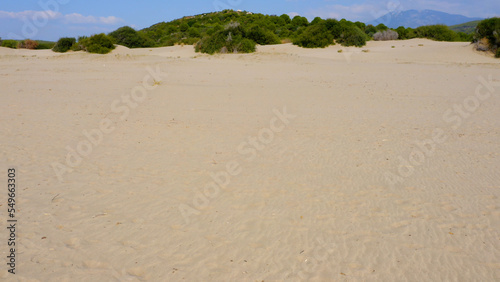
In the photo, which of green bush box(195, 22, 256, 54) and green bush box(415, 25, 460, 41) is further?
green bush box(415, 25, 460, 41)

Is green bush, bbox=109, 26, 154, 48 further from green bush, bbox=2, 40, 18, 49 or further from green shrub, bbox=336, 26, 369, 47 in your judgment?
green shrub, bbox=336, 26, 369, 47

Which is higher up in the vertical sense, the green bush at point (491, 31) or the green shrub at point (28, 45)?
the green shrub at point (28, 45)

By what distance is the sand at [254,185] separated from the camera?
356 centimetres

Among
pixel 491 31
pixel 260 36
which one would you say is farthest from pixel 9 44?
pixel 491 31

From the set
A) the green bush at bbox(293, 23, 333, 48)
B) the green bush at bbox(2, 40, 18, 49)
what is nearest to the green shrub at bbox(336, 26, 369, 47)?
the green bush at bbox(293, 23, 333, 48)

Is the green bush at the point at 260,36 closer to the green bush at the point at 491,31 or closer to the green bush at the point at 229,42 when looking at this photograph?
the green bush at the point at 229,42

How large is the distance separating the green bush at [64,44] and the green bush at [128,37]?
13.0 ft

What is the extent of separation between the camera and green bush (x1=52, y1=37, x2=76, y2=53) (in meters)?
28.6

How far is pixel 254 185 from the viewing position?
5328mm

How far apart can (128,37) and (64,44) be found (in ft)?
18.7

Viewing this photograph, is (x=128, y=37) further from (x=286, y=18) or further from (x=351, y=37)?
(x=286, y=18)

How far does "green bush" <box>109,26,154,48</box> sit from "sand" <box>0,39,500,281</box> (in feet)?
72.1

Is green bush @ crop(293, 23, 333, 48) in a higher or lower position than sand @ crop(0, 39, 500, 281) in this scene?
higher

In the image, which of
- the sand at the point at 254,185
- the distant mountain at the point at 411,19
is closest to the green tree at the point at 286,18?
the distant mountain at the point at 411,19
